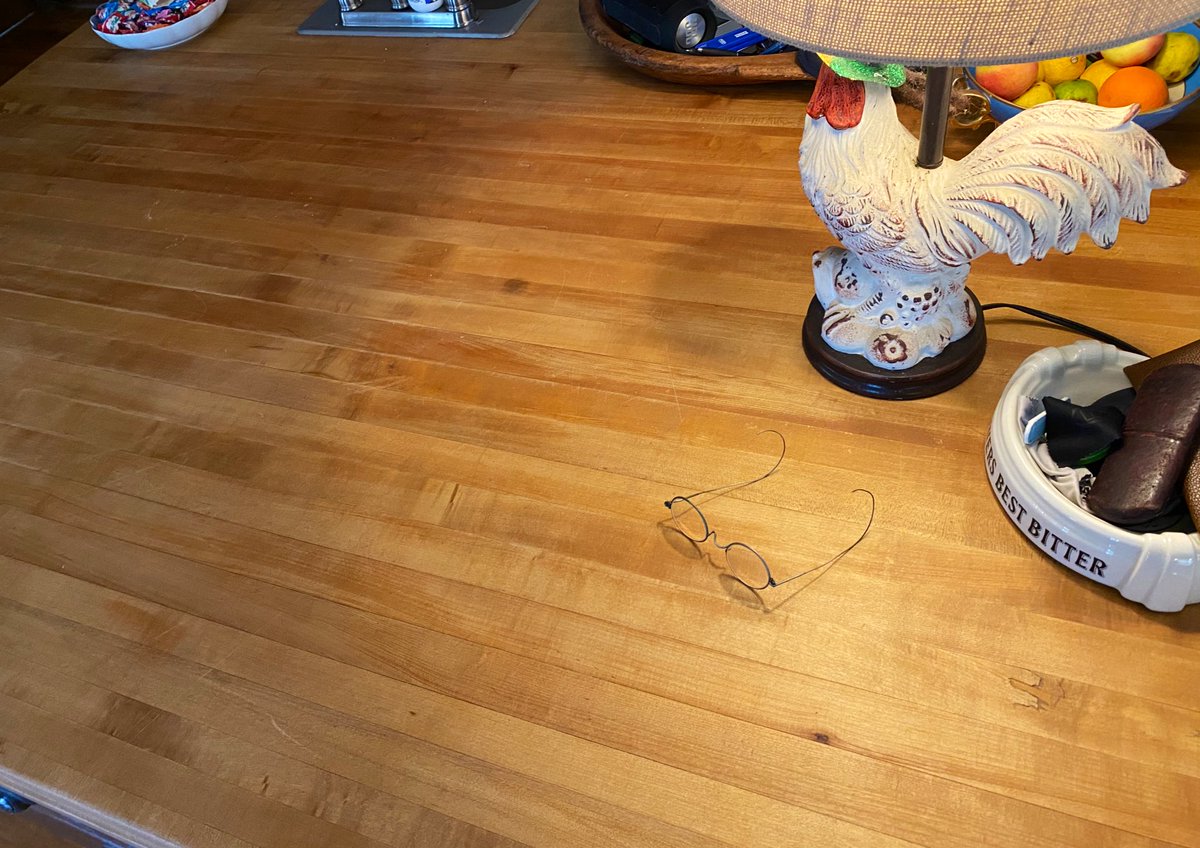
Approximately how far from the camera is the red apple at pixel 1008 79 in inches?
40.0

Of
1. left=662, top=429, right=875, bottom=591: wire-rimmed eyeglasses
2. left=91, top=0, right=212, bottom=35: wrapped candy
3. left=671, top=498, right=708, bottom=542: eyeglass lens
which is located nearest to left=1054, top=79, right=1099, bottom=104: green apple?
left=662, top=429, right=875, bottom=591: wire-rimmed eyeglasses

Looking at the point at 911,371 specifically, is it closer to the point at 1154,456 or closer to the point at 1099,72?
the point at 1154,456

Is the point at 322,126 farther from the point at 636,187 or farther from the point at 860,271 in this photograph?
the point at 860,271

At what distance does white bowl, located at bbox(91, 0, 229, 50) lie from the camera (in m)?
1.58

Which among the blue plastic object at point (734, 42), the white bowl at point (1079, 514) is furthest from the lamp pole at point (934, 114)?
the blue plastic object at point (734, 42)

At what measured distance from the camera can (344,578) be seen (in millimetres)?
832

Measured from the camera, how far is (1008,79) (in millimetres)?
1024

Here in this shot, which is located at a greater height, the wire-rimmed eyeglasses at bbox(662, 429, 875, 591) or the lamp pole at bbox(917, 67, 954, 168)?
the lamp pole at bbox(917, 67, 954, 168)

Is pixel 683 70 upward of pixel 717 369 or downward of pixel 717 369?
upward

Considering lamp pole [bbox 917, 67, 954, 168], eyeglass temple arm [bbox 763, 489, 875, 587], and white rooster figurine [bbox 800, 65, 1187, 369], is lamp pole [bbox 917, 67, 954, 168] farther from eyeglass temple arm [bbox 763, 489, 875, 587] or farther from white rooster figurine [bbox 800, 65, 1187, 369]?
eyeglass temple arm [bbox 763, 489, 875, 587]

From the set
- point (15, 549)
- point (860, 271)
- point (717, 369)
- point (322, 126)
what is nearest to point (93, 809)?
point (15, 549)

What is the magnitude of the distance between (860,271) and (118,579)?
745 mm

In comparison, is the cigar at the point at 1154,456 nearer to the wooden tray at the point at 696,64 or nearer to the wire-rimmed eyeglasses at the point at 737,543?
the wire-rimmed eyeglasses at the point at 737,543

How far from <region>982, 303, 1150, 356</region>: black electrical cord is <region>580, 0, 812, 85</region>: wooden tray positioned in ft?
1.42
